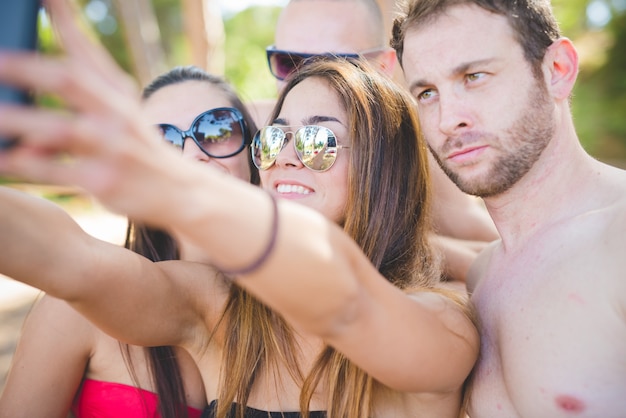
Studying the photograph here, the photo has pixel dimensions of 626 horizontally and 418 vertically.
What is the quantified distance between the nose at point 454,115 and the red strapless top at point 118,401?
1.42 meters

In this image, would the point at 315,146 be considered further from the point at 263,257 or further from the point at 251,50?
the point at 251,50

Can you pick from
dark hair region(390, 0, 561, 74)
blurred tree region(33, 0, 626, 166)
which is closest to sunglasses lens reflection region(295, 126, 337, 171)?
dark hair region(390, 0, 561, 74)

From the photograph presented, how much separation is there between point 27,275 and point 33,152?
731 millimetres

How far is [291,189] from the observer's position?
2.23 meters

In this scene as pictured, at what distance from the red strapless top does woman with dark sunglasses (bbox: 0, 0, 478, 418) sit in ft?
0.77

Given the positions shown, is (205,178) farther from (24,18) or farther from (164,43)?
(164,43)

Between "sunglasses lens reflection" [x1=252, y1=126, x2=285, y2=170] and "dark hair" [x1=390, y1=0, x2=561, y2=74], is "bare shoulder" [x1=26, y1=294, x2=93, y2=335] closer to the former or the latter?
"sunglasses lens reflection" [x1=252, y1=126, x2=285, y2=170]

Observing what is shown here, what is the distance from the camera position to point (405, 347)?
142 centimetres

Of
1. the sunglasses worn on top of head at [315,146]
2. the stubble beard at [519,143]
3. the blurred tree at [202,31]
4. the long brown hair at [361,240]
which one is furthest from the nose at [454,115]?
the blurred tree at [202,31]

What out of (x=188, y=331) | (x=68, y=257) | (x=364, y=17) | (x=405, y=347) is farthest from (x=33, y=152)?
(x=364, y=17)

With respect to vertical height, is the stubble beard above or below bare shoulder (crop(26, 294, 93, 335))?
above

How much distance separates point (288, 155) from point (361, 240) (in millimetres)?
420

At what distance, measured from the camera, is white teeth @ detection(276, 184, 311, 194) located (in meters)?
2.21

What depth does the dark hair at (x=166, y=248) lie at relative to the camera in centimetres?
221
